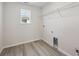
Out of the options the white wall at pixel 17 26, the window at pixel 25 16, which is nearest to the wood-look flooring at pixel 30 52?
the white wall at pixel 17 26

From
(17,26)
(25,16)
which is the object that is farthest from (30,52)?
(25,16)

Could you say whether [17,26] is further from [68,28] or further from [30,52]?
[68,28]

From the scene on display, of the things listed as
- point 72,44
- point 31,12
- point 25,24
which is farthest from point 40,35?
point 72,44

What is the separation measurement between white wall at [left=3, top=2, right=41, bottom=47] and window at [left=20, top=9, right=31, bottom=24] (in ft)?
0.56

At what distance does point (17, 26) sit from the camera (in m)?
3.36

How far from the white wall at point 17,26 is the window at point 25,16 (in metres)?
0.17

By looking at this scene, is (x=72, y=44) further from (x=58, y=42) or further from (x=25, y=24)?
(x=25, y=24)

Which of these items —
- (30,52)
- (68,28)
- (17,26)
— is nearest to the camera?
(68,28)

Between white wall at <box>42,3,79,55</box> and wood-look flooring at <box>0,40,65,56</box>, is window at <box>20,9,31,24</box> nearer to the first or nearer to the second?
wood-look flooring at <box>0,40,65,56</box>

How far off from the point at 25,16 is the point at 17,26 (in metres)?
0.71

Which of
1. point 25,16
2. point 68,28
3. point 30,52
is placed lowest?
point 30,52

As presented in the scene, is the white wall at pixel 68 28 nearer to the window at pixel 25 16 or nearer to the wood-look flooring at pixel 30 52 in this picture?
the wood-look flooring at pixel 30 52

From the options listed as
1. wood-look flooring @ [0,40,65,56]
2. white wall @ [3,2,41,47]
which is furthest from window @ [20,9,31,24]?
wood-look flooring @ [0,40,65,56]

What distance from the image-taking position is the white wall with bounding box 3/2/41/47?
9.93ft
